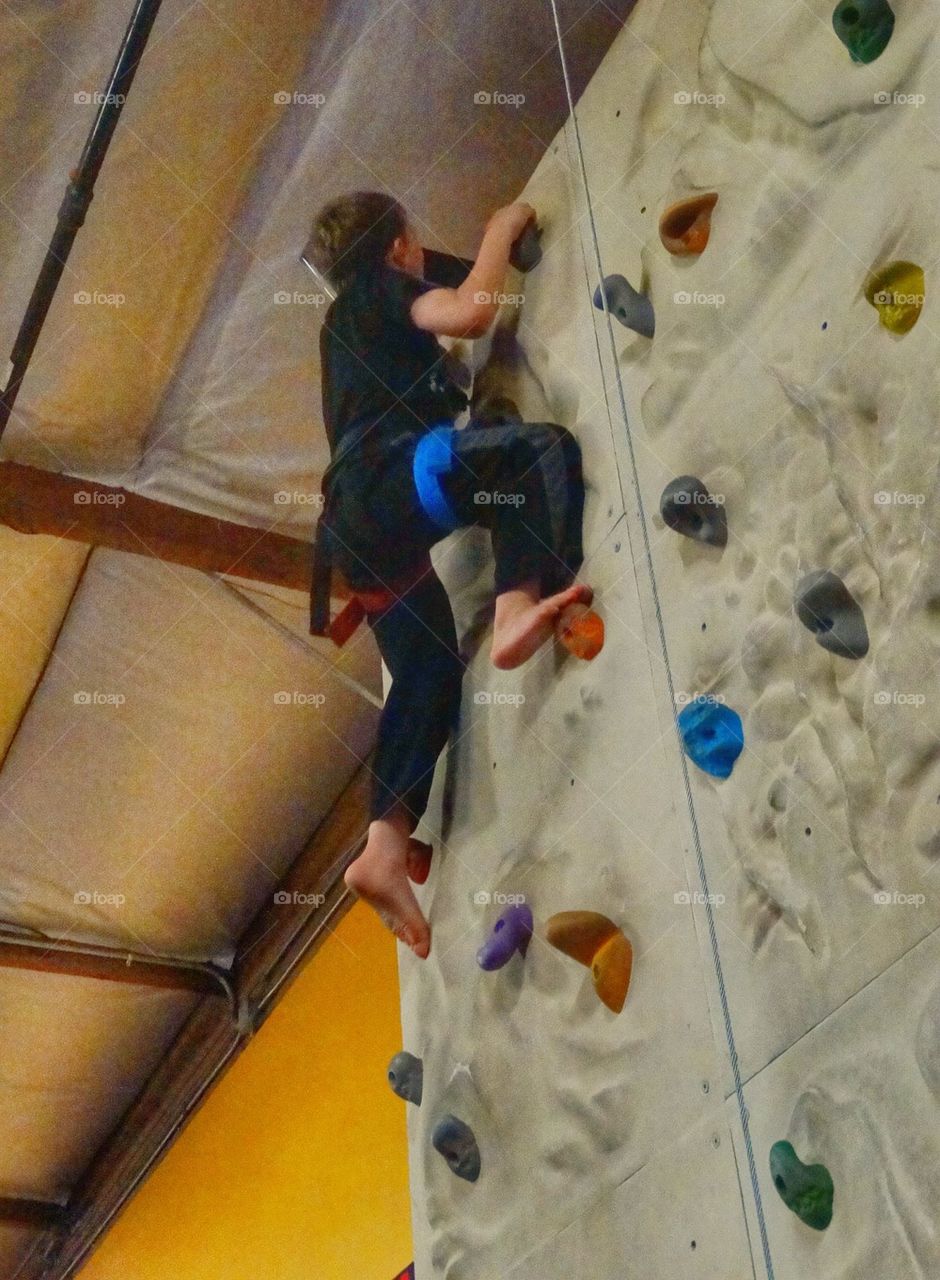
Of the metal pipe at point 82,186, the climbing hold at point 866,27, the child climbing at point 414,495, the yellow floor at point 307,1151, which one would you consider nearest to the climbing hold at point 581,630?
the child climbing at point 414,495

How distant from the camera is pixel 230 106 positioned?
264cm

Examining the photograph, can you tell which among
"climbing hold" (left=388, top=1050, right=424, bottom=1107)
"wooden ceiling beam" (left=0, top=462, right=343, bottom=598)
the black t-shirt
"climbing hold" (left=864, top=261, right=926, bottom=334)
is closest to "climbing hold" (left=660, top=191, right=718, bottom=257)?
"climbing hold" (left=864, top=261, right=926, bottom=334)

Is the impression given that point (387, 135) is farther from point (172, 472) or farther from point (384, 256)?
point (172, 472)

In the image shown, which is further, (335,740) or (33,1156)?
(33,1156)

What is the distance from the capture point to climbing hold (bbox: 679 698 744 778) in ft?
4.84

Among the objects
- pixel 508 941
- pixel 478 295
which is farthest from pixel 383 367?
pixel 508 941

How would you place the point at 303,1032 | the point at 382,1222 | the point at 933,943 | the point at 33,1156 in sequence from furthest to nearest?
the point at 33,1156 < the point at 303,1032 < the point at 382,1222 < the point at 933,943

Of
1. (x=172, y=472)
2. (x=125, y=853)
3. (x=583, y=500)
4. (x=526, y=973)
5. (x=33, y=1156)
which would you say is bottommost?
(x=33, y=1156)

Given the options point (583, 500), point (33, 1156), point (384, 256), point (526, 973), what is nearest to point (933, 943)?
point (526, 973)

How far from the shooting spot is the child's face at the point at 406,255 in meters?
2.22

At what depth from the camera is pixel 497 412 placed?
214cm

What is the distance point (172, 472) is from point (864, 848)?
6.61ft

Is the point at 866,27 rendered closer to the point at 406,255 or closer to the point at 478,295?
the point at 478,295

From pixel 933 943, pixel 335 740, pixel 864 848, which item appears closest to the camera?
pixel 933 943
